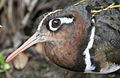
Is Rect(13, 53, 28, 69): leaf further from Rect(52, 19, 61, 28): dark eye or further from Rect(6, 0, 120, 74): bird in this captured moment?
Rect(52, 19, 61, 28): dark eye

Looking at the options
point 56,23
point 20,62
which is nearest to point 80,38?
point 56,23

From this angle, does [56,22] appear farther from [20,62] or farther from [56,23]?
[20,62]

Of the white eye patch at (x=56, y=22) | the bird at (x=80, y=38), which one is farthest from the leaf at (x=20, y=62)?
the white eye patch at (x=56, y=22)

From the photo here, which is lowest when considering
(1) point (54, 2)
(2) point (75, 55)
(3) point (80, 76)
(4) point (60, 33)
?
(3) point (80, 76)

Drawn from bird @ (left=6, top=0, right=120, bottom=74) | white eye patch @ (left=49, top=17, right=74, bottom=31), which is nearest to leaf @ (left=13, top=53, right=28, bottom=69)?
bird @ (left=6, top=0, right=120, bottom=74)

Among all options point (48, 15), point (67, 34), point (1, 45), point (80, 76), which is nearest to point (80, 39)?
point (67, 34)

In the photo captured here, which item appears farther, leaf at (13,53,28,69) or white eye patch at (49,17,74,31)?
leaf at (13,53,28,69)

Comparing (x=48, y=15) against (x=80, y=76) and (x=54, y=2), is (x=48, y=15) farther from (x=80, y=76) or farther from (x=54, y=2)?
(x=54, y=2)

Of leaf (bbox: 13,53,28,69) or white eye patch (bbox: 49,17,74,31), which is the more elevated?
white eye patch (bbox: 49,17,74,31)
